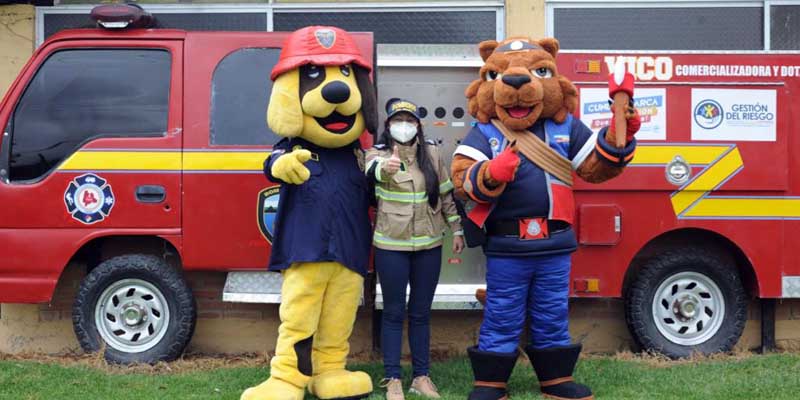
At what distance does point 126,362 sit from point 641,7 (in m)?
5.06

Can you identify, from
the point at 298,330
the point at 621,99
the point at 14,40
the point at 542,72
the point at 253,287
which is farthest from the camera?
the point at 14,40

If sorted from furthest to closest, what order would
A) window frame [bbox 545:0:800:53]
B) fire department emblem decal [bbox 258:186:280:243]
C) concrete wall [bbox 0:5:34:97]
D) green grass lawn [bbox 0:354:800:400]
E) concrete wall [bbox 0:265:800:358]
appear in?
window frame [bbox 545:0:800:53], concrete wall [bbox 0:5:34:97], concrete wall [bbox 0:265:800:358], fire department emblem decal [bbox 258:186:280:243], green grass lawn [bbox 0:354:800:400]

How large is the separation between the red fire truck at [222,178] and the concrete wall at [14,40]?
136cm

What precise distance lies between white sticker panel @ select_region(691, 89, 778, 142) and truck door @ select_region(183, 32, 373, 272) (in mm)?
2343

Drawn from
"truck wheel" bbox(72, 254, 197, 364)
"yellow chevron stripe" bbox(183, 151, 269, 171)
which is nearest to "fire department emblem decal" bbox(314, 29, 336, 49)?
"yellow chevron stripe" bbox(183, 151, 269, 171)

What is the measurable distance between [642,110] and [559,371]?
2030 millimetres

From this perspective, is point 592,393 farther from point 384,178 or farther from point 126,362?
point 126,362

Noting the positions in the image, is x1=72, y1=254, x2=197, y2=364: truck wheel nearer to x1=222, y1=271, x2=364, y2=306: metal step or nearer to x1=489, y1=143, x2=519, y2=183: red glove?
x1=222, y1=271, x2=364, y2=306: metal step

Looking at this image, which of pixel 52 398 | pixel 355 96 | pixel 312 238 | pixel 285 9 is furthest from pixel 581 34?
pixel 52 398

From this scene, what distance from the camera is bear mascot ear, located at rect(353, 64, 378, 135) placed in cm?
541

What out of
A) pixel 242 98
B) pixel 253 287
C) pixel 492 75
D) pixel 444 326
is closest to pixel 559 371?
pixel 444 326

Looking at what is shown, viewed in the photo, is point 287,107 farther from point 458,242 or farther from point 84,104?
point 84,104

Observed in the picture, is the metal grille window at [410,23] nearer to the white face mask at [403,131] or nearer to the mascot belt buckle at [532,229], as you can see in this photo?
the white face mask at [403,131]

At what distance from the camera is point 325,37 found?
539cm
